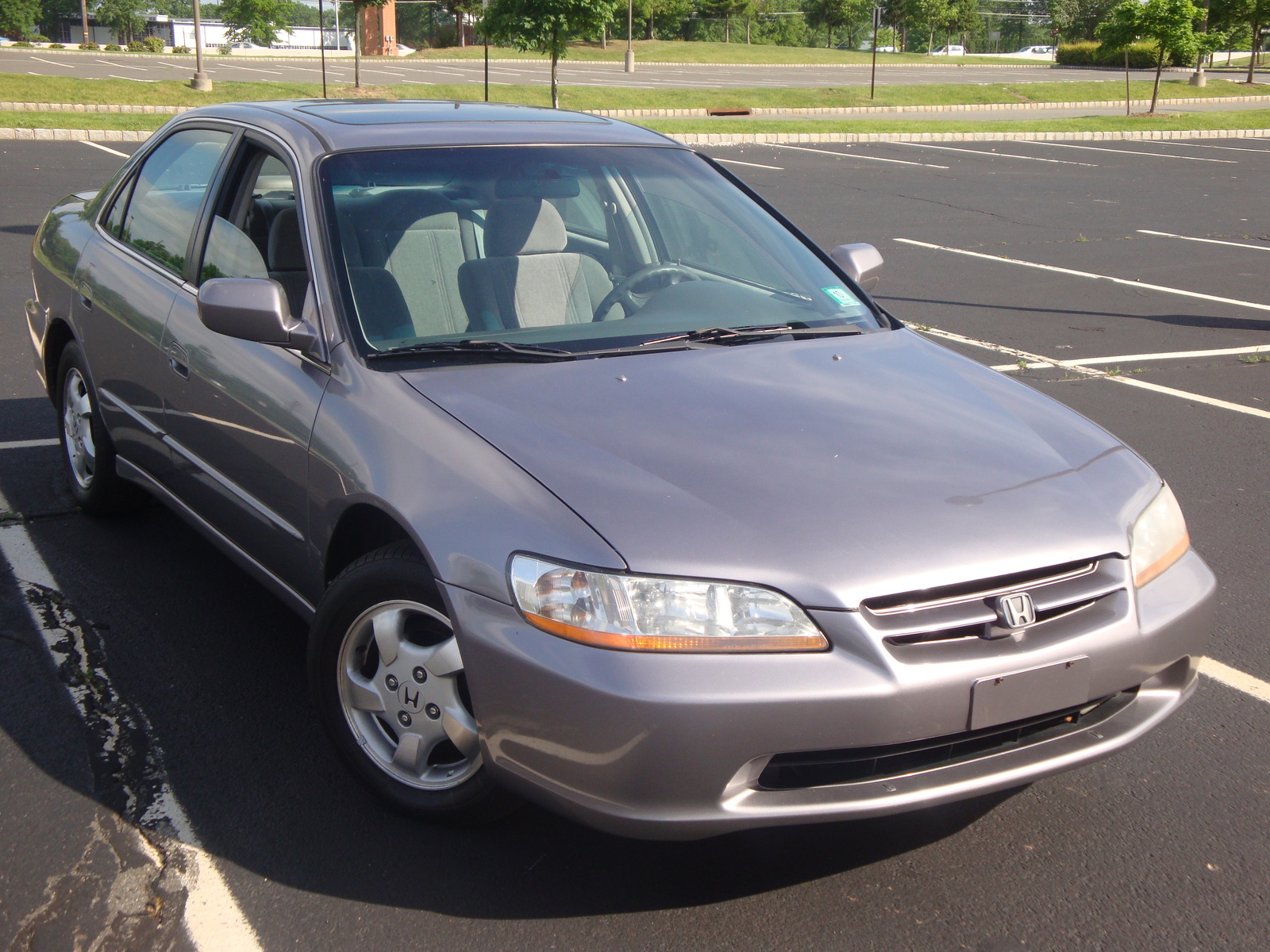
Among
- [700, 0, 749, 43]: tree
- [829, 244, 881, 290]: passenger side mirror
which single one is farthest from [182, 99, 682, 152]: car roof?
[700, 0, 749, 43]: tree

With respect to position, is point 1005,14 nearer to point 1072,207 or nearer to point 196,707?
point 1072,207

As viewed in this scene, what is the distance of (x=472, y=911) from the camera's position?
2.58 m

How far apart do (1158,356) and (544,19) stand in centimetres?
1716

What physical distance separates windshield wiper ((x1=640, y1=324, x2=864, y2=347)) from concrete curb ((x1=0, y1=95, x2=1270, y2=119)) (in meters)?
17.7

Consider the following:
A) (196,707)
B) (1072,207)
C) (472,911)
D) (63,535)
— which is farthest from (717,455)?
(1072,207)

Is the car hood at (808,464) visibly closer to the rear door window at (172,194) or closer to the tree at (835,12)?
the rear door window at (172,194)

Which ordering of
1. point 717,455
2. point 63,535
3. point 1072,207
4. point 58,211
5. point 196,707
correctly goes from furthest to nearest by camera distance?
point 1072,207, point 58,211, point 63,535, point 196,707, point 717,455

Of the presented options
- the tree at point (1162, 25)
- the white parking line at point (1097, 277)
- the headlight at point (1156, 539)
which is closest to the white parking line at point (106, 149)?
the white parking line at point (1097, 277)

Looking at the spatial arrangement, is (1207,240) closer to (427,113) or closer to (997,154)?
(997,154)

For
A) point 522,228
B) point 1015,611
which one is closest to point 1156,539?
point 1015,611

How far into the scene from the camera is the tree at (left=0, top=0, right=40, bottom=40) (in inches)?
3022

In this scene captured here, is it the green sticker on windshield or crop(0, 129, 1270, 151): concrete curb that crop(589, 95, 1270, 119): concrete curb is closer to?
crop(0, 129, 1270, 151): concrete curb

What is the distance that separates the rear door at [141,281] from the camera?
3990 mm

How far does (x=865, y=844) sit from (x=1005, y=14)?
346ft
